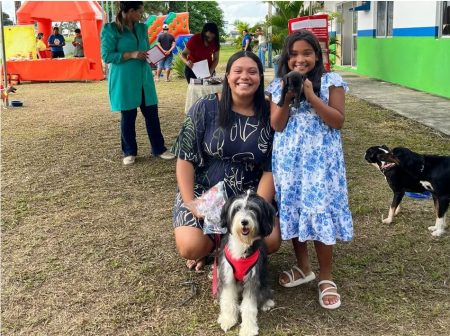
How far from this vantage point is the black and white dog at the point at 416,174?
383cm

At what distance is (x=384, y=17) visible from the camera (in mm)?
13914

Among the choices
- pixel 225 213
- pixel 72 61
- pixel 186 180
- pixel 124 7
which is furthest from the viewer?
pixel 72 61

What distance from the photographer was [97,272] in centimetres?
337

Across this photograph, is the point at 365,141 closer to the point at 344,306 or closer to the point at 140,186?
the point at 140,186

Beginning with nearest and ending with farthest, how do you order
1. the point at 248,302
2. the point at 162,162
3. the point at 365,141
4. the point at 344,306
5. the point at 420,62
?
the point at 248,302, the point at 344,306, the point at 162,162, the point at 365,141, the point at 420,62

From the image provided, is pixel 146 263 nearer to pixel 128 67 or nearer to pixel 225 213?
pixel 225 213

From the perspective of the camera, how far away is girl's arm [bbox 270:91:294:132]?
261cm

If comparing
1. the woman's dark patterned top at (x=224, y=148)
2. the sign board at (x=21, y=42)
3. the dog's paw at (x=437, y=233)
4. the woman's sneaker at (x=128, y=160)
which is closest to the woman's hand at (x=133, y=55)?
the woman's sneaker at (x=128, y=160)

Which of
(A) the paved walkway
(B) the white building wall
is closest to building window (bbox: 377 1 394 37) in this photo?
(B) the white building wall

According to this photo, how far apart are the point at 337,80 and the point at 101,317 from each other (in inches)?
75.8

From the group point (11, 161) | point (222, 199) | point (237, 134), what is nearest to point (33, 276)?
point (222, 199)

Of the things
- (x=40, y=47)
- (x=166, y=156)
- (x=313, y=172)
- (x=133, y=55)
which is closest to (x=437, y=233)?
(x=313, y=172)

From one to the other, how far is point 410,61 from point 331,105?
1032 centimetres

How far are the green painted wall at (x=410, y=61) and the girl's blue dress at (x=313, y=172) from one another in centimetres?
830
